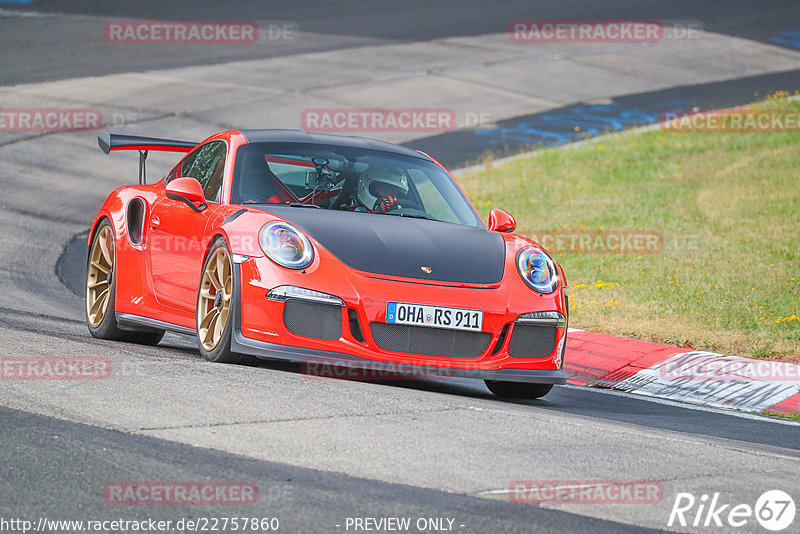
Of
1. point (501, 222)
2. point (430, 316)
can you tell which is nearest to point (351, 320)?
point (430, 316)

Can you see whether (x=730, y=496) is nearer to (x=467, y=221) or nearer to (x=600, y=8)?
(x=467, y=221)

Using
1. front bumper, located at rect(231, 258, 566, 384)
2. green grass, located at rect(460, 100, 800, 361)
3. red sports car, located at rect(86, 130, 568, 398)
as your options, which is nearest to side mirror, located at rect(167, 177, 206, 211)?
red sports car, located at rect(86, 130, 568, 398)

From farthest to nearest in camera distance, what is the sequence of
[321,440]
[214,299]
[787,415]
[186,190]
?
1. [787,415]
2. [186,190]
3. [214,299]
4. [321,440]

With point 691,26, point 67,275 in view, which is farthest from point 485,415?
point 691,26

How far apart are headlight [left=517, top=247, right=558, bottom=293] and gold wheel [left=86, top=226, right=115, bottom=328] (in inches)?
118

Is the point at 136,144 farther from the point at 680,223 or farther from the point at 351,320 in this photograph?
the point at 680,223

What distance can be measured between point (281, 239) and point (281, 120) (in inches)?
579

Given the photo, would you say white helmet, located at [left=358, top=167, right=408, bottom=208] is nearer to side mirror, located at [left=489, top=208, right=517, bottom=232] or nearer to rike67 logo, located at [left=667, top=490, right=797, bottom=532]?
side mirror, located at [left=489, top=208, right=517, bottom=232]

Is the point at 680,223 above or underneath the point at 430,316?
underneath

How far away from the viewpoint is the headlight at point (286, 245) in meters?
6.45

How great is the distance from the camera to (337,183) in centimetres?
760

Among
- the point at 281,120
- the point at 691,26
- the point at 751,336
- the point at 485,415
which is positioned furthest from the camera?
the point at 691,26

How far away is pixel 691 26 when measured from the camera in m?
32.8

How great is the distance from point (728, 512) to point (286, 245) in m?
2.92
